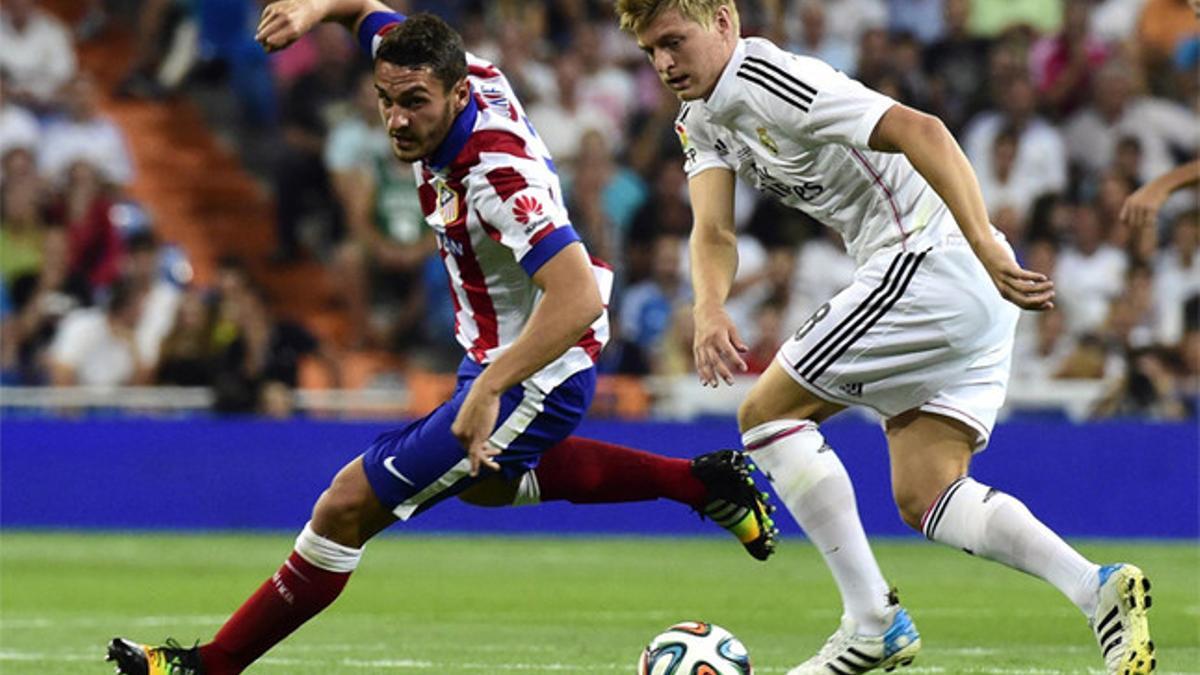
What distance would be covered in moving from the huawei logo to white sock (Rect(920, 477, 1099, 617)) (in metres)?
1.49

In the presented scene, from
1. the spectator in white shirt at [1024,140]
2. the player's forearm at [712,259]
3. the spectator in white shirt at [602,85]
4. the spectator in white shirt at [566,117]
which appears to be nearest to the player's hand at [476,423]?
the player's forearm at [712,259]

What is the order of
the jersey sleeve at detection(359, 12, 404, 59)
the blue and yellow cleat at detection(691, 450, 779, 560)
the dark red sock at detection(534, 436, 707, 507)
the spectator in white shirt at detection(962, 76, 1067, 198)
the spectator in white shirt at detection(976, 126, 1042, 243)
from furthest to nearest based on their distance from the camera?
the spectator in white shirt at detection(962, 76, 1067, 198)
the spectator in white shirt at detection(976, 126, 1042, 243)
the blue and yellow cleat at detection(691, 450, 779, 560)
the dark red sock at detection(534, 436, 707, 507)
the jersey sleeve at detection(359, 12, 404, 59)

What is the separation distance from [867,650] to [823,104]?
64.7 inches

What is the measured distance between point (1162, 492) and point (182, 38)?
30.2 feet

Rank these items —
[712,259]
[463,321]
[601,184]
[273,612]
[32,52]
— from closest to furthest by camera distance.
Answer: [273,612] < [712,259] < [463,321] < [601,184] < [32,52]

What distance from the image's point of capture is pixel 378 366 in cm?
1673

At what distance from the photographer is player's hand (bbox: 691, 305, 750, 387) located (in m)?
6.56

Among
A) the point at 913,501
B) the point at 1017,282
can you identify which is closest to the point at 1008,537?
the point at 913,501

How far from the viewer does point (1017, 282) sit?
19.7ft

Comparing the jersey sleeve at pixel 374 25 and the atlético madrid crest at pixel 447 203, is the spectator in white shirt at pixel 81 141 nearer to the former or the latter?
the jersey sleeve at pixel 374 25

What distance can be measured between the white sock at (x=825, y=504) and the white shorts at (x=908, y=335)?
0.58 feet

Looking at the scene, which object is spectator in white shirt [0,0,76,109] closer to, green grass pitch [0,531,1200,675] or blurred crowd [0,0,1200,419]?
blurred crowd [0,0,1200,419]

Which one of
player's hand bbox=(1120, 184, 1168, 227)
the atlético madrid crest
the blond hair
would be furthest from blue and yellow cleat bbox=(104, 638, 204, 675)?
player's hand bbox=(1120, 184, 1168, 227)

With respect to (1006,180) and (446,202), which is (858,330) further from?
(1006,180)
